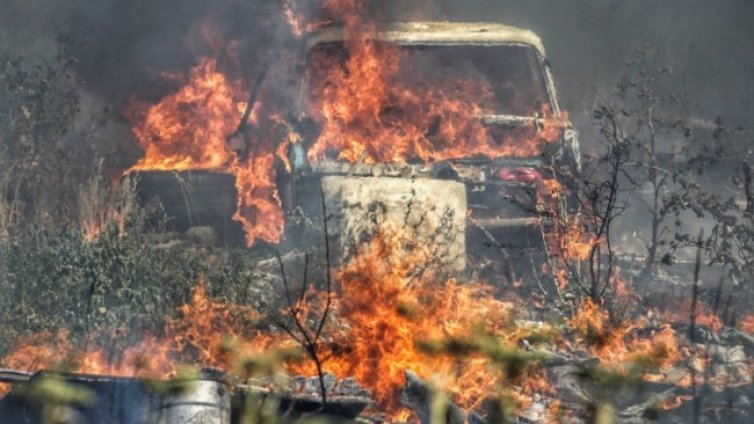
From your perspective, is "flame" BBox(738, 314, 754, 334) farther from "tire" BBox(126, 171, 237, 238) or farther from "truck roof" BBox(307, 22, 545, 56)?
"tire" BBox(126, 171, 237, 238)

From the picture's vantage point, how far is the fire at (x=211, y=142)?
916 cm

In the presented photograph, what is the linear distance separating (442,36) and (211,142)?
316 cm

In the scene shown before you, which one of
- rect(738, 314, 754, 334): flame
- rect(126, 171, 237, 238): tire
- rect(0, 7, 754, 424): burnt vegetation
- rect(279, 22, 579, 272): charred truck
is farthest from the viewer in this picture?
rect(126, 171, 237, 238): tire

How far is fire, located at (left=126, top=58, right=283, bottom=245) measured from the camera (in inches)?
361

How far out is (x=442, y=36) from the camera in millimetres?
9164

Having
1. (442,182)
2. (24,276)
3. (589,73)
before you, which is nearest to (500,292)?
(442,182)

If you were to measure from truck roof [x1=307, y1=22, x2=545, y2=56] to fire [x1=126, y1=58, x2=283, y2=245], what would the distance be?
1.34 meters

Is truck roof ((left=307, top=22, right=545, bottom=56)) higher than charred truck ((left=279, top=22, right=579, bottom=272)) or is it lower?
higher

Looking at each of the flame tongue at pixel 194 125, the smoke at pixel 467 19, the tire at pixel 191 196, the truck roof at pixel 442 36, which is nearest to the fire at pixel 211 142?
the flame tongue at pixel 194 125

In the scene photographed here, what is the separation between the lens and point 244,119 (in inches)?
374

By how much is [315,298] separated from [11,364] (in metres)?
2.39

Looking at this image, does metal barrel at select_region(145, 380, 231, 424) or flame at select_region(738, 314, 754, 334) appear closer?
metal barrel at select_region(145, 380, 231, 424)

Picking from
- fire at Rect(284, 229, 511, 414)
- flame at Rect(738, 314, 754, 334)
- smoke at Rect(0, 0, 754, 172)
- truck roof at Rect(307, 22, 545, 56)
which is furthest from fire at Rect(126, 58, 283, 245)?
flame at Rect(738, 314, 754, 334)

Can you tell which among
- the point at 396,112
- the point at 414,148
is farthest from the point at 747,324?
the point at 396,112
